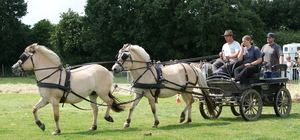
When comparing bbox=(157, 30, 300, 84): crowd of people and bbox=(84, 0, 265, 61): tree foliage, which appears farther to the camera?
bbox=(84, 0, 265, 61): tree foliage

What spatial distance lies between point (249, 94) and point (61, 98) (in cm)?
521

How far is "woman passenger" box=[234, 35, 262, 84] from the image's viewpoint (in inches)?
456

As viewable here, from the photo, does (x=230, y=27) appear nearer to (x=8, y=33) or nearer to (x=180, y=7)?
(x=180, y=7)

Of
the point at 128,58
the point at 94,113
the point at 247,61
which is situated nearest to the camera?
the point at 94,113

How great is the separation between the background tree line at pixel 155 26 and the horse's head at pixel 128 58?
103 ft

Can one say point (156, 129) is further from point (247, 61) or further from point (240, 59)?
point (247, 61)

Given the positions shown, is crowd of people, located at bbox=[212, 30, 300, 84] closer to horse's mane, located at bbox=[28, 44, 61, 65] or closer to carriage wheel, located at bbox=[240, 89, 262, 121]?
carriage wheel, located at bbox=[240, 89, 262, 121]

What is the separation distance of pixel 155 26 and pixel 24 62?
38225mm

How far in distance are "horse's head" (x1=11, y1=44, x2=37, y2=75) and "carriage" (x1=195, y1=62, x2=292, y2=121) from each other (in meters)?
4.84

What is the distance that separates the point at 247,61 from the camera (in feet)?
38.8

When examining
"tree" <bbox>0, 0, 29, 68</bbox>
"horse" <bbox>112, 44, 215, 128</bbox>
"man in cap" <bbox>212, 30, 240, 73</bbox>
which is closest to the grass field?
"horse" <bbox>112, 44, 215, 128</bbox>

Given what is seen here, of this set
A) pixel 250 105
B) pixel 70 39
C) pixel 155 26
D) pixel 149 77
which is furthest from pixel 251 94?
pixel 70 39

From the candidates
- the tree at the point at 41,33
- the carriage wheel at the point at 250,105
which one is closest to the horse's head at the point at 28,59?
the carriage wheel at the point at 250,105

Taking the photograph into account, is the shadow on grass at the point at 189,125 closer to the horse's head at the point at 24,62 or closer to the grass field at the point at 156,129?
the grass field at the point at 156,129
